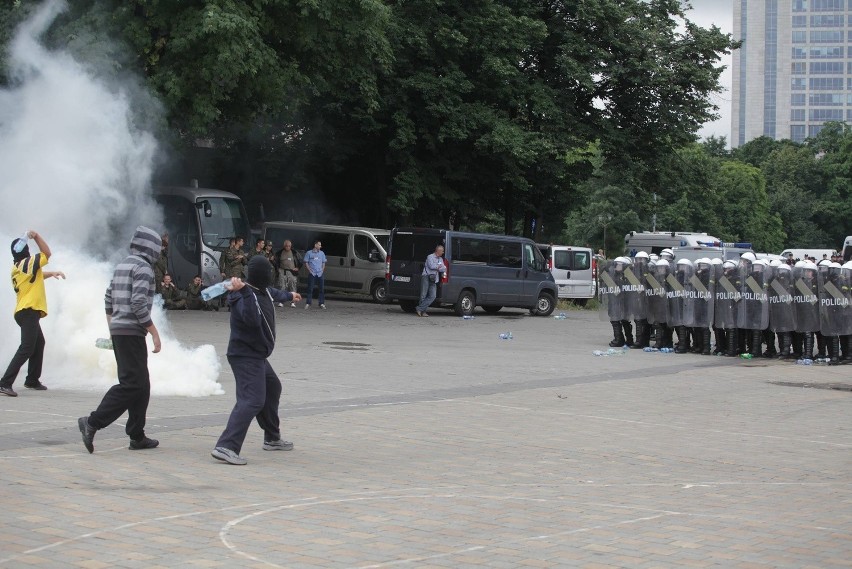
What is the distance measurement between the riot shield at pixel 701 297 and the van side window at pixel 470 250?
9.27 m

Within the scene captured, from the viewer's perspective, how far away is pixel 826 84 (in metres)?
198

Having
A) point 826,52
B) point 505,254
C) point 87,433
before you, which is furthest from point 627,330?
point 826,52

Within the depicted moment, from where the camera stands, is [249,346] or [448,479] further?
[249,346]

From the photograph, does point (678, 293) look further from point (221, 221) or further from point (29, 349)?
point (221, 221)

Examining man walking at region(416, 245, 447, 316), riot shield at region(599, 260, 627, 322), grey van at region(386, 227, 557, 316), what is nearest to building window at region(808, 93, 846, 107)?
grey van at region(386, 227, 557, 316)

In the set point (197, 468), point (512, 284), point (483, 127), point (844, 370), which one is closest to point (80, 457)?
point (197, 468)

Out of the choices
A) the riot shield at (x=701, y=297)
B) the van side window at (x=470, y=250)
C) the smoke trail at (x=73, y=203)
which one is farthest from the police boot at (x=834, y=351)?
the smoke trail at (x=73, y=203)

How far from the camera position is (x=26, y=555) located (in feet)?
20.8

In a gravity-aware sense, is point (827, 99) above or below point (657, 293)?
above

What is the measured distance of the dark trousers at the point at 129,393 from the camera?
372 inches

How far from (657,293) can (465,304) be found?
8.75 m

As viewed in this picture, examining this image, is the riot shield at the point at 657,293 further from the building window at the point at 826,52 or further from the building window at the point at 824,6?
the building window at the point at 824,6

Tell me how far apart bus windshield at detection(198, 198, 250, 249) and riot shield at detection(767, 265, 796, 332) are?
16576mm

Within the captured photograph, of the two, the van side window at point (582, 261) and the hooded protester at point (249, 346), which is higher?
the van side window at point (582, 261)
